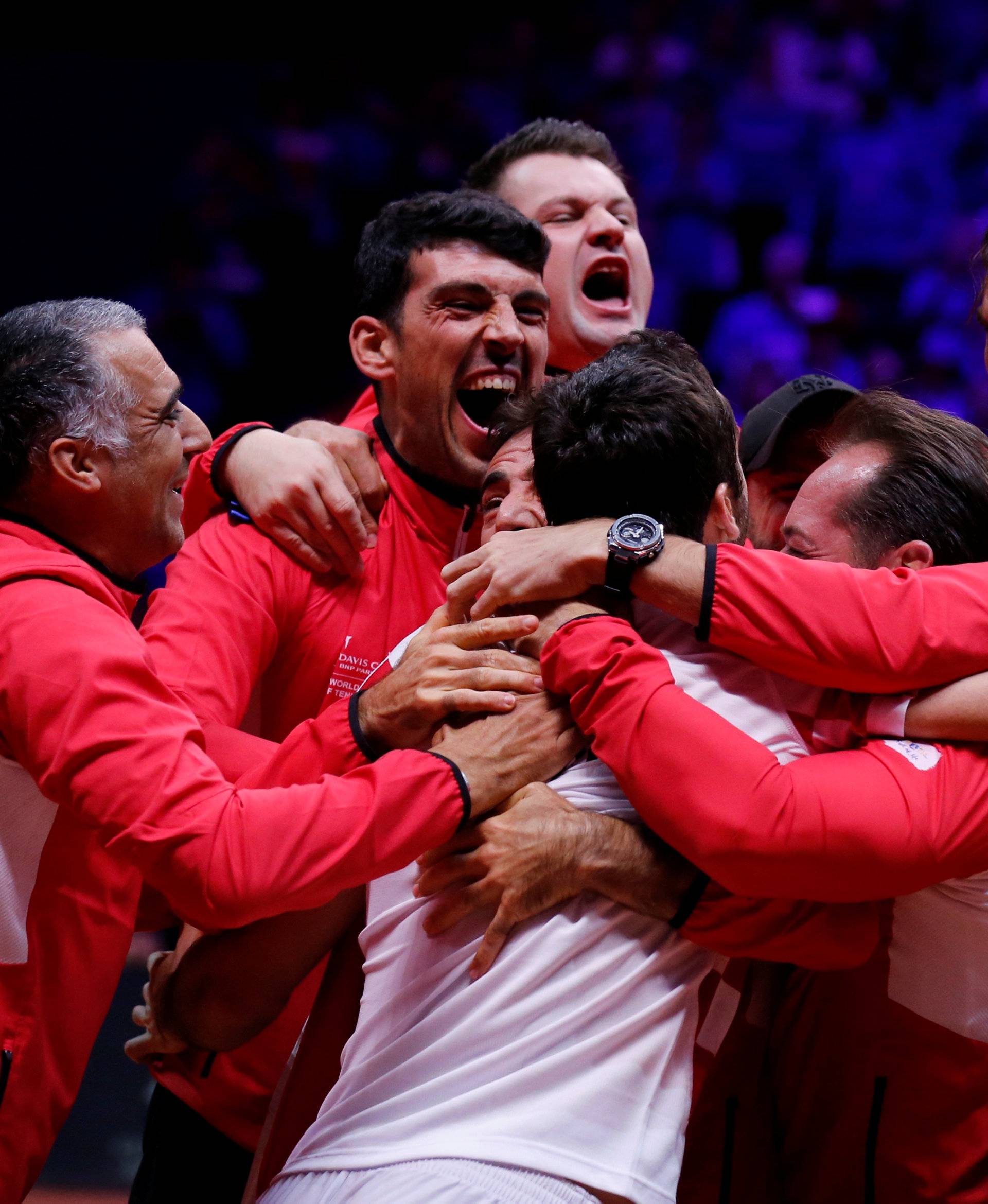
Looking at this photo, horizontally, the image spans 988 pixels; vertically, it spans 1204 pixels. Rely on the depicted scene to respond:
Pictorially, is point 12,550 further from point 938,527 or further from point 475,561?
point 938,527

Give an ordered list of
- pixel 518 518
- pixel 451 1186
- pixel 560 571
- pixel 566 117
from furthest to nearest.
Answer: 1. pixel 566 117
2. pixel 518 518
3. pixel 560 571
4. pixel 451 1186

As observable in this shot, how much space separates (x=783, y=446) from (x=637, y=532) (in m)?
1.21

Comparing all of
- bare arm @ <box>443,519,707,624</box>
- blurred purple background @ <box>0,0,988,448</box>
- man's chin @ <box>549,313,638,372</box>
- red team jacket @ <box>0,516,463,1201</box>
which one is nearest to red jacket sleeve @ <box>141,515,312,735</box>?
red team jacket @ <box>0,516,463,1201</box>

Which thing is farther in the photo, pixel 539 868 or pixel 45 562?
pixel 45 562

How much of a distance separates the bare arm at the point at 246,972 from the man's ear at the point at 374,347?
116 centimetres

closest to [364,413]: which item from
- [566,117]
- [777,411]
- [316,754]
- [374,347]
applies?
[374,347]

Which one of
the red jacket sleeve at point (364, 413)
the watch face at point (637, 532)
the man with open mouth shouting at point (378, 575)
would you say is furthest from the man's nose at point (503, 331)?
the watch face at point (637, 532)

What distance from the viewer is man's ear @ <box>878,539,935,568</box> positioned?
1736 millimetres

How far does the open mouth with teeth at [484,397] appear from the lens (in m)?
2.47

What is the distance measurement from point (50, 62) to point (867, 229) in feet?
9.67

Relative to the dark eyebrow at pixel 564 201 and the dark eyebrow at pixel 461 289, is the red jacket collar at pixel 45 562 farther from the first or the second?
the dark eyebrow at pixel 564 201

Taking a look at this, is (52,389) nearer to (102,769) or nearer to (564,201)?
(102,769)

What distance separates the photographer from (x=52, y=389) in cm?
179

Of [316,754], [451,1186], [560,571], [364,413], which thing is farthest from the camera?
[364,413]
